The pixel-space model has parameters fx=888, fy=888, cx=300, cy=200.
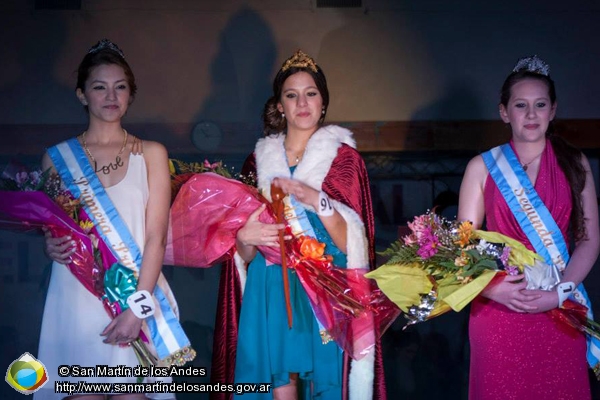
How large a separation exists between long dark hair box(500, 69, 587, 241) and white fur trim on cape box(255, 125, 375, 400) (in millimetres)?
625

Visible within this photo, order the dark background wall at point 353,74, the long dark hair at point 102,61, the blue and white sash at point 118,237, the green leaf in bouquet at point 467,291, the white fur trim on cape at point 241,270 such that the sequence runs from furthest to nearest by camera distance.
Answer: the dark background wall at point 353,74 → the white fur trim on cape at point 241,270 → the long dark hair at point 102,61 → the blue and white sash at point 118,237 → the green leaf in bouquet at point 467,291

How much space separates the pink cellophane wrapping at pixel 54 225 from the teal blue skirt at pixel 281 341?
502mm

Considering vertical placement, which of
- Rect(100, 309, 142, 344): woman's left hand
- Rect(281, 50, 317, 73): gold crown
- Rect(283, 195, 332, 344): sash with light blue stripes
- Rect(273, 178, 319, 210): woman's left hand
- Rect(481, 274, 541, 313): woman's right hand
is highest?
Rect(281, 50, 317, 73): gold crown

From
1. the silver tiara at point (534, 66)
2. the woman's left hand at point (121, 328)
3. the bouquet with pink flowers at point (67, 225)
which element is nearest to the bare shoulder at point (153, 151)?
the bouquet with pink flowers at point (67, 225)

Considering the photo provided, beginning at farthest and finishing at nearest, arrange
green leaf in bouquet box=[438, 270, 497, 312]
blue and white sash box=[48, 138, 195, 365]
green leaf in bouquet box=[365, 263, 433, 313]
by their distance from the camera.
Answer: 1. blue and white sash box=[48, 138, 195, 365]
2. green leaf in bouquet box=[365, 263, 433, 313]
3. green leaf in bouquet box=[438, 270, 497, 312]

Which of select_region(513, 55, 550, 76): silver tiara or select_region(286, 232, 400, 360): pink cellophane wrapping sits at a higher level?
select_region(513, 55, 550, 76): silver tiara

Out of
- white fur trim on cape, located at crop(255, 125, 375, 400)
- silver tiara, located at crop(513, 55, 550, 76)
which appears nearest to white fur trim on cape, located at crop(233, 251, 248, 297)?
white fur trim on cape, located at crop(255, 125, 375, 400)

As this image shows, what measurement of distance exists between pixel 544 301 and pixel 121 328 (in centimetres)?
134

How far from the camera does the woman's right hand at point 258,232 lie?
9.62ft

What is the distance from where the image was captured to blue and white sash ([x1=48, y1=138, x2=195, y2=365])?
9.54 feet

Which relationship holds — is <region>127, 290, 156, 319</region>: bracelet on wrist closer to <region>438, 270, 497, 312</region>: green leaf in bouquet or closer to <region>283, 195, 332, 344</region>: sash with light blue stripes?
<region>283, 195, 332, 344</region>: sash with light blue stripes

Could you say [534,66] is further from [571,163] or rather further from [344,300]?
[344,300]

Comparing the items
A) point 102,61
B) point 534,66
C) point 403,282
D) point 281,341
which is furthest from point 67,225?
point 534,66

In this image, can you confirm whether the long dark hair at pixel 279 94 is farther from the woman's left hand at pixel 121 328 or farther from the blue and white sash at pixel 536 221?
the woman's left hand at pixel 121 328
